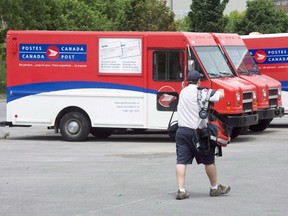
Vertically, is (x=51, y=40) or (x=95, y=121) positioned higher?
(x=51, y=40)

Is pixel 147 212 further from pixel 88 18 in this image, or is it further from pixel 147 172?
pixel 88 18

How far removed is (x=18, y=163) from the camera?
15.9 m

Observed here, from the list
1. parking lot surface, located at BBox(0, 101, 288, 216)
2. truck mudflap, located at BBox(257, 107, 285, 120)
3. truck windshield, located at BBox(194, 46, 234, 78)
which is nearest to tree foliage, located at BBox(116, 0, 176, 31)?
truck mudflap, located at BBox(257, 107, 285, 120)

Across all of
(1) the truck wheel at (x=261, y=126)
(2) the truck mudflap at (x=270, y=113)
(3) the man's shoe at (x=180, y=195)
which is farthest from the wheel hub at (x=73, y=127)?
(3) the man's shoe at (x=180, y=195)

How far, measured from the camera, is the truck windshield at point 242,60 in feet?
69.1

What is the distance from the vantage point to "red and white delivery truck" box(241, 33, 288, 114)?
23.8 meters

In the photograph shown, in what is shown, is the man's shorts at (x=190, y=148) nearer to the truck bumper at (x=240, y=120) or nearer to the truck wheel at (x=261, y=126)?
the truck bumper at (x=240, y=120)

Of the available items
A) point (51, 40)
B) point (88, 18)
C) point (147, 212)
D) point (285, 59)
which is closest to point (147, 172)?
point (147, 212)

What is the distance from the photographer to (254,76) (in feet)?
70.8

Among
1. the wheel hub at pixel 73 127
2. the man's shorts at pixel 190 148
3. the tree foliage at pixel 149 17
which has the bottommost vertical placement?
the wheel hub at pixel 73 127

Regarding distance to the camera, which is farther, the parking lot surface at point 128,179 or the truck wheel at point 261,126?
the truck wheel at point 261,126

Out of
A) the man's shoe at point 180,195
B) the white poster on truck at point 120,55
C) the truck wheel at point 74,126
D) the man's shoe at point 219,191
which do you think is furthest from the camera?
the truck wheel at point 74,126

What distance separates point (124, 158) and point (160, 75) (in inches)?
143

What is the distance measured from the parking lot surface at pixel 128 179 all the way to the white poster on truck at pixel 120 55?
69.2 inches
